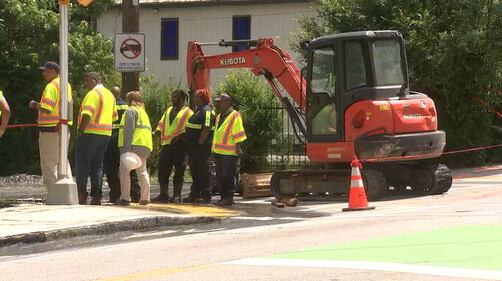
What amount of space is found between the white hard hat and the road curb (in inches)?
59.4

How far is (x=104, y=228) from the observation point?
12328 millimetres

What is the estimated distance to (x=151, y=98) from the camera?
81.6 feet

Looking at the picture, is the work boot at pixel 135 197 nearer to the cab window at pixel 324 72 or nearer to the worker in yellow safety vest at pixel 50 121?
the worker in yellow safety vest at pixel 50 121

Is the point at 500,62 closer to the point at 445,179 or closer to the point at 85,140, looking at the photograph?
the point at 445,179

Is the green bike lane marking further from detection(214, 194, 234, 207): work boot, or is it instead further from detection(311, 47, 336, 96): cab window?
detection(311, 47, 336, 96): cab window

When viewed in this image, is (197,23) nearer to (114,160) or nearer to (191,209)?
(114,160)

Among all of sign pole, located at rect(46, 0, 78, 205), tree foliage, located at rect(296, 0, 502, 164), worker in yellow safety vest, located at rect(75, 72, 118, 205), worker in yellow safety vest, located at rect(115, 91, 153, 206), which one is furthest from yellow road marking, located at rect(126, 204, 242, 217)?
tree foliage, located at rect(296, 0, 502, 164)

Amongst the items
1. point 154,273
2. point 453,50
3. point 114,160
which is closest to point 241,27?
point 453,50

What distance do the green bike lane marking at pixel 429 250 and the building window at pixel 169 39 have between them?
27.1 meters

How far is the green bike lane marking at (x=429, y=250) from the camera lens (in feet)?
30.4

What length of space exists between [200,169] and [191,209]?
1.61 metres

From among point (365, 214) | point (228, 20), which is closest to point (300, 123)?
point (365, 214)

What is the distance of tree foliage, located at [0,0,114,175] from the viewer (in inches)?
1056

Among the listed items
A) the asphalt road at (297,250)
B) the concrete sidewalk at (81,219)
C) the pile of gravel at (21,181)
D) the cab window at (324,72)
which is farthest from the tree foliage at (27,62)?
the asphalt road at (297,250)
